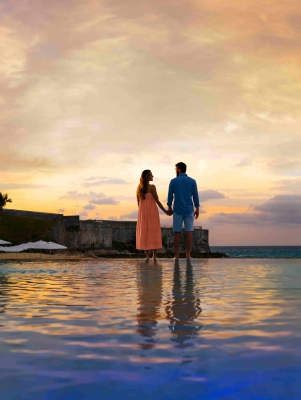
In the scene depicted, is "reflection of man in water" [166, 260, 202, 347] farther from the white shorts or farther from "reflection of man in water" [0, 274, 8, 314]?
the white shorts

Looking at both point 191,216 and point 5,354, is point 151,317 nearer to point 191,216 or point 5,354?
point 5,354

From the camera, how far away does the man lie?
11211 millimetres

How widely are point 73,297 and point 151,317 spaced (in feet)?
4.34

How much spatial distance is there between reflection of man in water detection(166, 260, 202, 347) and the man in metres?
5.75

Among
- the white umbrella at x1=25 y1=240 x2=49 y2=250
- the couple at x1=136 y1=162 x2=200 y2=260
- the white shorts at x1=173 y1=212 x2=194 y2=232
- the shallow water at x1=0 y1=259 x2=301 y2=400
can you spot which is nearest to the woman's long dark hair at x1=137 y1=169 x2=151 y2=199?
the couple at x1=136 y1=162 x2=200 y2=260

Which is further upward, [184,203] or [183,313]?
[184,203]

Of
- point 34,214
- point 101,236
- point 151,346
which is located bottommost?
point 151,346

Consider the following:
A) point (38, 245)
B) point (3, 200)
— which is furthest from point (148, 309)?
point (3, 200)

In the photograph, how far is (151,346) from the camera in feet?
8.01

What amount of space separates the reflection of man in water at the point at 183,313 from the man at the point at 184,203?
5.75 metres

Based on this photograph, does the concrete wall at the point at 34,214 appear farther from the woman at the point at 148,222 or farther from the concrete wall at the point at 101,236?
the woman at the point at 148,222

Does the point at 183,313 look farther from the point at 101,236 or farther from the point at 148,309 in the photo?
the point at 101,236

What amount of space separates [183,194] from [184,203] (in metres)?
0.21

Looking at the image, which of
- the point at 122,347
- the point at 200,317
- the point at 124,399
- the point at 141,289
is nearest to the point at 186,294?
the point at 141,289
